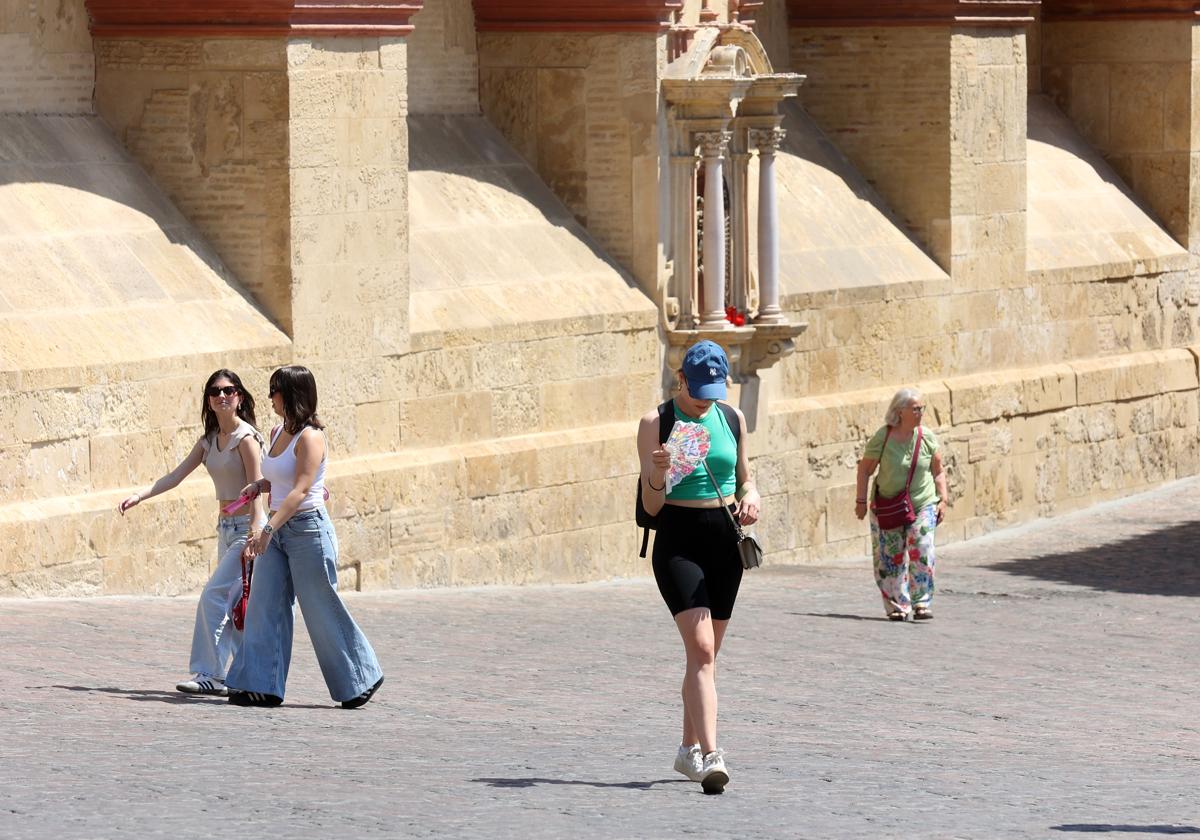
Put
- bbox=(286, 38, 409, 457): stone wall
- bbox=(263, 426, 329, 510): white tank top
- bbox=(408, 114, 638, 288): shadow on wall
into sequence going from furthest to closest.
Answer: bbox=(408, 114, 638, 288): shadow on wall < bbox=(286, 38, 409, 457): stone wall < bbox=(263, 426, 329, 510): white tank top

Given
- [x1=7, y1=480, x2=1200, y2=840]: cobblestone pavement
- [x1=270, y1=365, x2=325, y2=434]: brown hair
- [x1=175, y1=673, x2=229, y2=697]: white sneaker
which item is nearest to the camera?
[x1=7, y1=480, x2=1200, y2=840]: cobblestone pavement

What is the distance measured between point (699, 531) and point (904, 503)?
6221 mm

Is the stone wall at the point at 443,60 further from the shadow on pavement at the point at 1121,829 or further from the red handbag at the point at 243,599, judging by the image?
the shadow on pavement at the point at 1121,829

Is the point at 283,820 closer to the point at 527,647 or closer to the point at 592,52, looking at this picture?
the point at 527,647

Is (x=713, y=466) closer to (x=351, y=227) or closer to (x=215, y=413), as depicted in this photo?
(x=215, y=413)

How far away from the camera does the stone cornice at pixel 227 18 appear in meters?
15.1

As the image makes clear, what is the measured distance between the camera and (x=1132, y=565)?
63.7 feet

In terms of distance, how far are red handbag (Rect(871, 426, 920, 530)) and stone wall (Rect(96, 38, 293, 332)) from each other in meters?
3.55

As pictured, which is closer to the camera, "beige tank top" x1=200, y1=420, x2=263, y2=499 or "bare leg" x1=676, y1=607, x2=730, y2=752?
"bare leg" x1=676, y1=607, x2=730, y2=752

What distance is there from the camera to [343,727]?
10.0 metres

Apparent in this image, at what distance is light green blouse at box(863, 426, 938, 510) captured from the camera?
1487cm

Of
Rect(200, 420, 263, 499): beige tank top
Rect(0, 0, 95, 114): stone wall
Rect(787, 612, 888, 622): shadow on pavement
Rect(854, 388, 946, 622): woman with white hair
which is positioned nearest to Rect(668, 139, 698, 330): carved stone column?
Rect(787, 612, 888, 622): shadow on pavement

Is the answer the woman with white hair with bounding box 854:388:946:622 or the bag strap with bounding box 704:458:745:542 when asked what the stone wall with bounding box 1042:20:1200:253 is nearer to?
the woman with white hair with bounding box 854:388:946:622

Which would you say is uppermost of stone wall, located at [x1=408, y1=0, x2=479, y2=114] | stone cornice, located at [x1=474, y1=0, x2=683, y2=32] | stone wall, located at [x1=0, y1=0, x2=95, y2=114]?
stone cornice, located at [x1=474, y1=0, x2=683, y2=32]
